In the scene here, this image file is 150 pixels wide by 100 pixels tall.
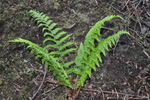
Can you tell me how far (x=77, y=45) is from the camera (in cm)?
284

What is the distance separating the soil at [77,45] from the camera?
245 centimetres

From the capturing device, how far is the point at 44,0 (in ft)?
10.7

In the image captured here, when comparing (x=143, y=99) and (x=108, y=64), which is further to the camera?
(x=108, y=64)

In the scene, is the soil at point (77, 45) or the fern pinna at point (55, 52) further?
the soil at point (77, 45)

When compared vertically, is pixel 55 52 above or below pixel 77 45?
below

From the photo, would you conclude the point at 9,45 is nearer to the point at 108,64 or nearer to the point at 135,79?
the point at 108,64

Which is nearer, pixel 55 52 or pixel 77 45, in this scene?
pixel 55 52

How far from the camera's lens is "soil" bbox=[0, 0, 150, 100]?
245 cm

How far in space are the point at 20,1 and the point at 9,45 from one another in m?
1.02

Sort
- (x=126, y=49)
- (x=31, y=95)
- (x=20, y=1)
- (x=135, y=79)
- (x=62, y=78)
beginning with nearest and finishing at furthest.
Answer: (x=62, y=78) < (x=31, y=95) < (x=135, y=79) < (x=126, y=49) < (x=20, y=1)

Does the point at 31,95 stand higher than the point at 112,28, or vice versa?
the point at 112,28

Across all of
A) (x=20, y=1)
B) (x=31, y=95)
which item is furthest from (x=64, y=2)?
(x=31, y=95)

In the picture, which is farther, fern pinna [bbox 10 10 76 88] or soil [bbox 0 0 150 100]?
soil [bbox 0 0 150 100]

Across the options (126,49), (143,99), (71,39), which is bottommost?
(143,99)
